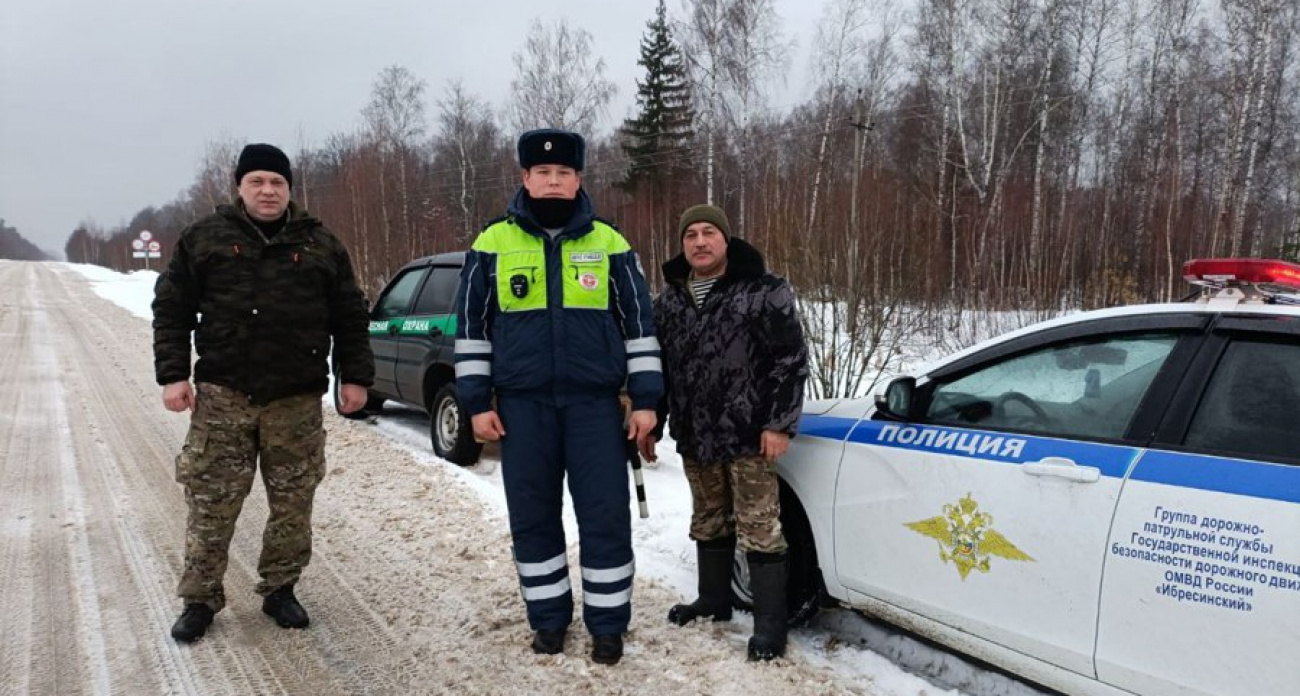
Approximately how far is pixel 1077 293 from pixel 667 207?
16507mm

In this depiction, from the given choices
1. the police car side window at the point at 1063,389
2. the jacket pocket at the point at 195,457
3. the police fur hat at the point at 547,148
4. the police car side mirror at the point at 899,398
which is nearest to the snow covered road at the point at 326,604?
the jacket pocket at the point at 195,457

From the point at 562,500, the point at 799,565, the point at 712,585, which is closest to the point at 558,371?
the point at 562,500

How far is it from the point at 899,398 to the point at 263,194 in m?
2.76

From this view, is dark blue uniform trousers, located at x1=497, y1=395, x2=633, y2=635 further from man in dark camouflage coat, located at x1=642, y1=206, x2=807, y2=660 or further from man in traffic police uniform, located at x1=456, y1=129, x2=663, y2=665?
man in dark camouflage coat, located at x1=642, y1=206, x2=807, y2=660

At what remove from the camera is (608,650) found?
314 cm

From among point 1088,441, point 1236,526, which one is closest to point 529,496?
point 1088,441

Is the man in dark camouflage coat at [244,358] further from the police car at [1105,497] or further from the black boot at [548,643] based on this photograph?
the police car at [1105,497]

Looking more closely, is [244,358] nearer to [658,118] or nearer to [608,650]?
[608,650]

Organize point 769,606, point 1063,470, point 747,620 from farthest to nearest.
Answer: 1. point 747,620
2. point 769,606
3. point 1063,470

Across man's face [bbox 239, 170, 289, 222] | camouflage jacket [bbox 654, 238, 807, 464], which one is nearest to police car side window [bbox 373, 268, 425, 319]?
man's face [bbox 239, 170, 289, 222]

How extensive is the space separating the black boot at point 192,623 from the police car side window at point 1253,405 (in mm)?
3783

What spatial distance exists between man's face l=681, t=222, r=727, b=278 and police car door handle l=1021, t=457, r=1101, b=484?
145 centimetres

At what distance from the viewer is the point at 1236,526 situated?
1970 mm

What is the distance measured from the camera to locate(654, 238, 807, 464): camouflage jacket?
3100 mm
